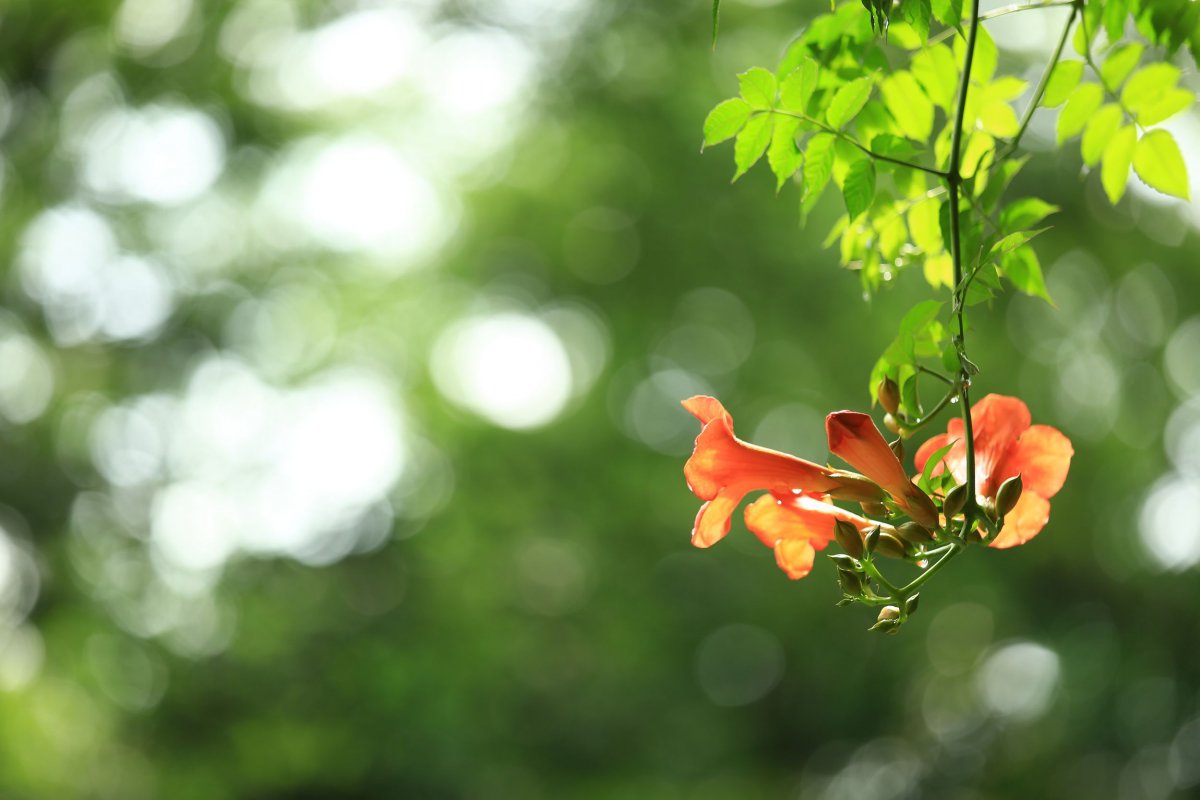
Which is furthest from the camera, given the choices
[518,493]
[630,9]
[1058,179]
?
[518,493]

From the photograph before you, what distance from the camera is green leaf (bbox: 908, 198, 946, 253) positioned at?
156 centimetres

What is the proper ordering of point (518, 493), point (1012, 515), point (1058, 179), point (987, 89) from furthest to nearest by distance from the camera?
point (518, 493) < point (1058, 179) < point (987, 89) < point (1012, 515)

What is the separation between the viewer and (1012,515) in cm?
130

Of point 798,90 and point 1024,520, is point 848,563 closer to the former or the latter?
point 1024,520

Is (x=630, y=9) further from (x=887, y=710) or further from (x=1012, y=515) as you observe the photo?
(x=1012, y=515)

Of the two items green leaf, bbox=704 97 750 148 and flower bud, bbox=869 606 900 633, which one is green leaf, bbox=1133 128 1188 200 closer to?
A: green leaf, bbox=704 97 750 148

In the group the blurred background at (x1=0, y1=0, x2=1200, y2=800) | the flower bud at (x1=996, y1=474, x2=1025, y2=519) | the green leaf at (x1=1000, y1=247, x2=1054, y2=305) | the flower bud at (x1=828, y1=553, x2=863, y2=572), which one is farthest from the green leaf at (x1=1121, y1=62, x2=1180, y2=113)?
the blurred background at (x1=0, y1=0, x2=1200, y2=800)

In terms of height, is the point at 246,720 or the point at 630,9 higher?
the point at 630,9

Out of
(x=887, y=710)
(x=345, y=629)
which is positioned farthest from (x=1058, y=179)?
(x=345, y=629)

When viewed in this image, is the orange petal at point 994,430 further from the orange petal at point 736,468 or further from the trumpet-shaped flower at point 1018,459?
the orange petal at point 736,468

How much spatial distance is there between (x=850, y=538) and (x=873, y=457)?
10 cm

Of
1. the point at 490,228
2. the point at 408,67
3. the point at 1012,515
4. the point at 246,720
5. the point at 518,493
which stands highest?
the point at 1012,515

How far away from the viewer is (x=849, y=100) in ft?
4.51

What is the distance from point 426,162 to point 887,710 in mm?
7872
